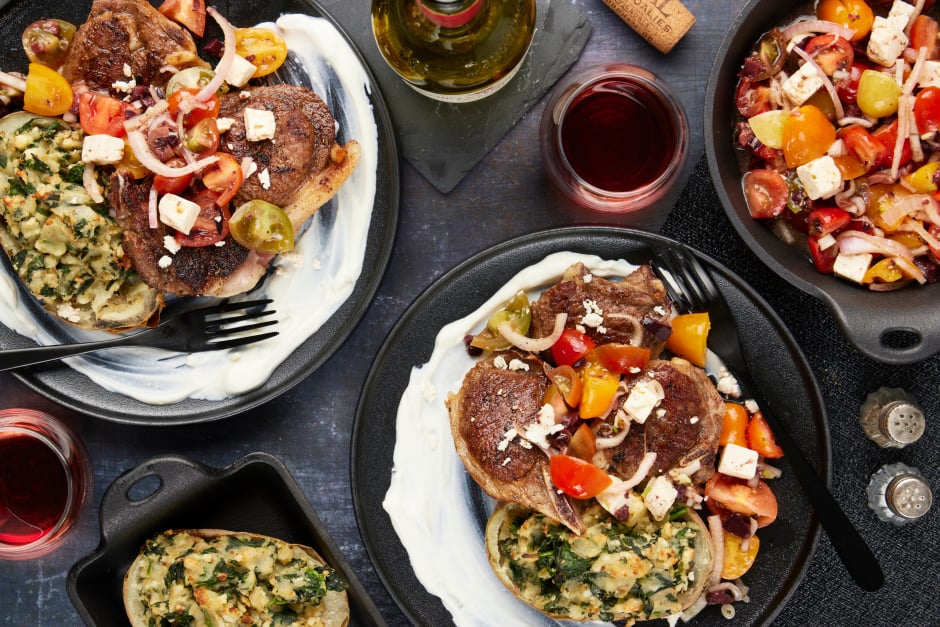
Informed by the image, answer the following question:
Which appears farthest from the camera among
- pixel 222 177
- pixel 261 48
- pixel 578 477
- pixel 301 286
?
pixel 301 286

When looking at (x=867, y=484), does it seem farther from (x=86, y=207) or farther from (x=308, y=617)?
(x=86, y=207)

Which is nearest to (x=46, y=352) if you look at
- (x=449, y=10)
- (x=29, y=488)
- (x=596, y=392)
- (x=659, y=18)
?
(x=29, y=488)

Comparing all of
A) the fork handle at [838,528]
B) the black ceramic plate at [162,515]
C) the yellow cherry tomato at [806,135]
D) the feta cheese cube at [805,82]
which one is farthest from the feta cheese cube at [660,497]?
the feta cheese cube at [805,82]

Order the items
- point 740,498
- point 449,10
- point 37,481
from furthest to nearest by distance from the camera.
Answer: point 37,481 → point 740,498 → point 449,10

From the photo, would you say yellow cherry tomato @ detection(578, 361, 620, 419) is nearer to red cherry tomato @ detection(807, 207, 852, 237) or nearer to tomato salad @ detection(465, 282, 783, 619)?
tomato salad @ detection(465, 282, 783, 619)

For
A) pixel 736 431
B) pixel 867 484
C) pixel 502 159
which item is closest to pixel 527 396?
pixel 736 431

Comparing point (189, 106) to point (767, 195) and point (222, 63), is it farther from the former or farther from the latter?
point (767, 195)

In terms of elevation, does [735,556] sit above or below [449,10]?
below
